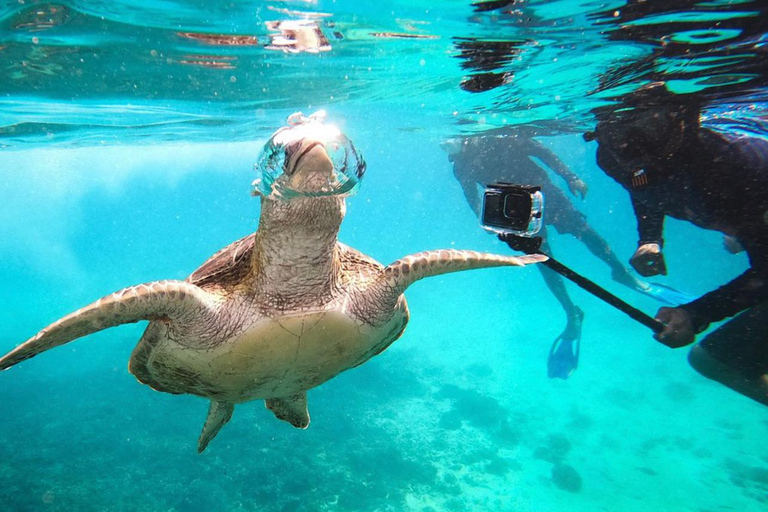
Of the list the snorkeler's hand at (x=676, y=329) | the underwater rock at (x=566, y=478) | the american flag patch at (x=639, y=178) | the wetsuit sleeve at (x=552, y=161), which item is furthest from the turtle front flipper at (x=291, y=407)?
the wetsuit sleeve at (x=552, y=161)

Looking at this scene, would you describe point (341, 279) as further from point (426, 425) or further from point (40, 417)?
point (40, 417)

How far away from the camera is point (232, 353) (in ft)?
9.27

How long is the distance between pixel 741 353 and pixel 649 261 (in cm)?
115

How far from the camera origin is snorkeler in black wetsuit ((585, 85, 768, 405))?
3.55m

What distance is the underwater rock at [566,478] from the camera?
925 centimetres

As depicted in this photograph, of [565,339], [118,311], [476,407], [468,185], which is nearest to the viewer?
[118,311]

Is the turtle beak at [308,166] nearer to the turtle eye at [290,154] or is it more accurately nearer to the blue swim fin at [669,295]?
the turtle eye at [290,154]

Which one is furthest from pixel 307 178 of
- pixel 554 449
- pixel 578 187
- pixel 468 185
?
pixel 554 449

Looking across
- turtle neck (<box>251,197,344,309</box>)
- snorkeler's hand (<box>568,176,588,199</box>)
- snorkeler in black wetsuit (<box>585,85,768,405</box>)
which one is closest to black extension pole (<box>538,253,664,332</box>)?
snorkeler in black wetsuit (<box>585,85,768,405</box>)

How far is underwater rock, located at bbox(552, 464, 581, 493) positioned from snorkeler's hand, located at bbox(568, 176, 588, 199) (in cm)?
684

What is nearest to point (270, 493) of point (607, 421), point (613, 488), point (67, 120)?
point (613, 488)

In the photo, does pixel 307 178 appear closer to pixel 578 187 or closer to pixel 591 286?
pixel 591 286

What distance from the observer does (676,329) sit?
11.4 ft

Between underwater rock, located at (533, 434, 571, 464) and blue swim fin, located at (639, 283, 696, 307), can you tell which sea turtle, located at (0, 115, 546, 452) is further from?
underwater rock, located at (533, 434, 571, 464)
